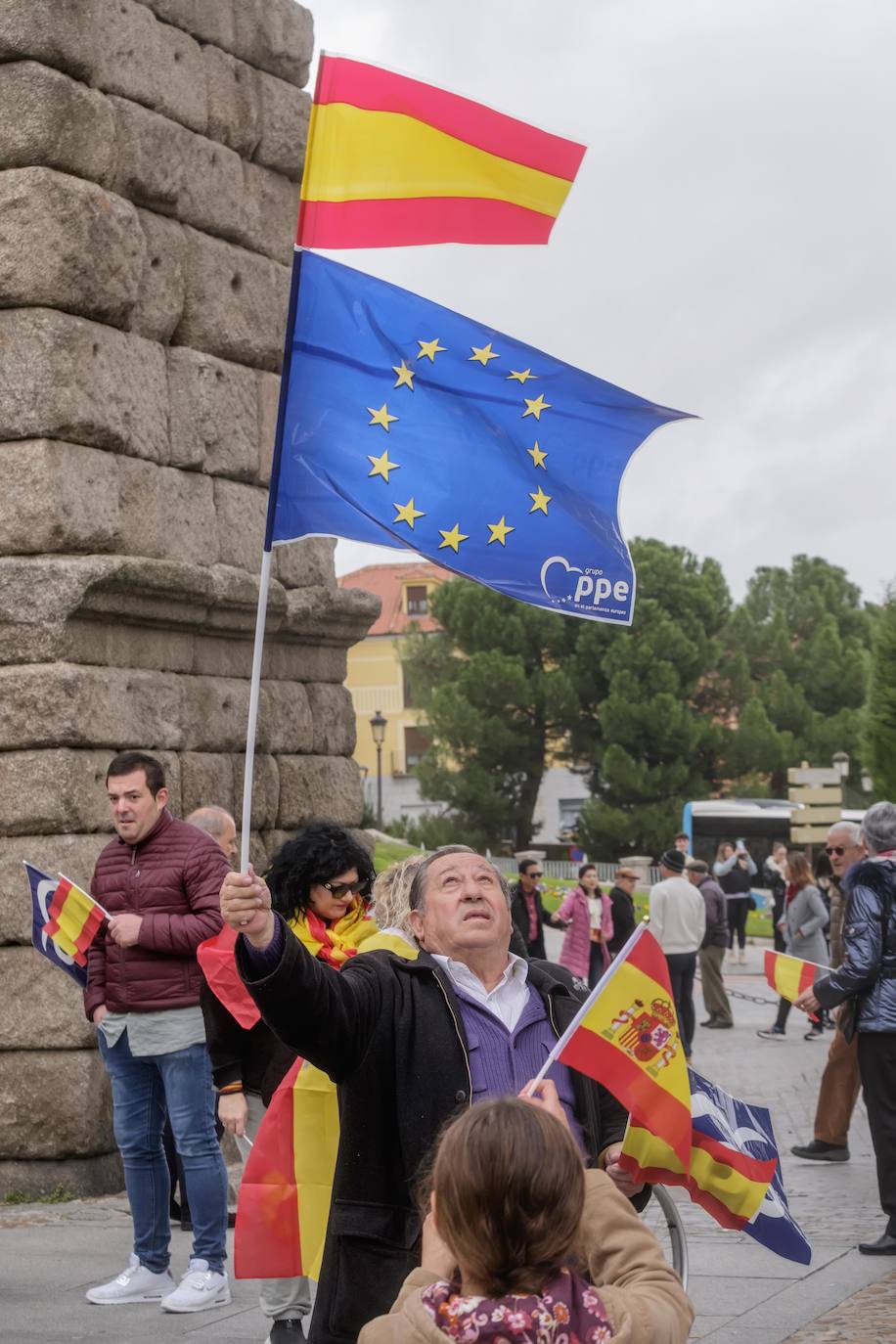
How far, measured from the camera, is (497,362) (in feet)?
16.9

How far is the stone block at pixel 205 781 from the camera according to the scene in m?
9.70

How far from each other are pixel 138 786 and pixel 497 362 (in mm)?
2662

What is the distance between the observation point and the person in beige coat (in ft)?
9.05

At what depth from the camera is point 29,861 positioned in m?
8.80

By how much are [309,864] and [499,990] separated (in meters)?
2.08

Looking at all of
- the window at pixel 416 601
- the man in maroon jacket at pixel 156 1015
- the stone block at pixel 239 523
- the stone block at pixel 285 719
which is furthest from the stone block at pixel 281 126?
the window at pixel 416 601

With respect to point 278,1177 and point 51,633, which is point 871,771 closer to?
point 51,633

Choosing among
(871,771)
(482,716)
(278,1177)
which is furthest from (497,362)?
(482,716)

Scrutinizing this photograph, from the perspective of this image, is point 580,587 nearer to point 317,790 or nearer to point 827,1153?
point 317,790

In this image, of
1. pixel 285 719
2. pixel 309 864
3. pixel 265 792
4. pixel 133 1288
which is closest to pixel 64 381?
pixel 285 719

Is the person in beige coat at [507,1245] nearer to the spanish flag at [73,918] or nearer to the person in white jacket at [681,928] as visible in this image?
A: the spanish flag at [73,918]

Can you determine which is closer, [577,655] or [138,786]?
[138,786]

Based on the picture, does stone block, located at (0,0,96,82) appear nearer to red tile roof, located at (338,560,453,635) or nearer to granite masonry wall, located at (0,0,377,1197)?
granite masonry wall, located at (0,0,377,1197)

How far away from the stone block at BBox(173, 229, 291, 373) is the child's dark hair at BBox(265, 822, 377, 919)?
4548mm
